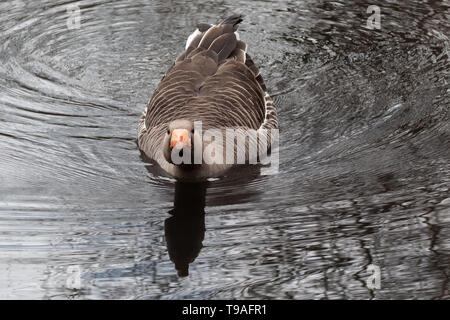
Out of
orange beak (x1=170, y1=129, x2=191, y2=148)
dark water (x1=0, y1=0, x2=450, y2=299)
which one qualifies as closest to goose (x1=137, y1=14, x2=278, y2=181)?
orange beak (x1=170, y1=129, x2=191, y2=148)

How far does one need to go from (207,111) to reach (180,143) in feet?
3.68

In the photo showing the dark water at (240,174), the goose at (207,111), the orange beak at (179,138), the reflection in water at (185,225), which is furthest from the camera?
the goose at (207,111)

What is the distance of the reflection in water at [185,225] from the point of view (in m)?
8.15

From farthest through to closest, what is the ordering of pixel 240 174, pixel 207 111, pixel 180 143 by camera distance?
pixel 207 111, pixel 240 174, pixel 180 143

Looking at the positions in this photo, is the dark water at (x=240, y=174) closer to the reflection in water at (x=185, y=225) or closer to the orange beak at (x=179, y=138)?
the reflection in water at (x=185, y=225)

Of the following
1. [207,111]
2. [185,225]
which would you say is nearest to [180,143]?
[185,225]

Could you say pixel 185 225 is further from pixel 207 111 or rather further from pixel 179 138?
pixel 207 111

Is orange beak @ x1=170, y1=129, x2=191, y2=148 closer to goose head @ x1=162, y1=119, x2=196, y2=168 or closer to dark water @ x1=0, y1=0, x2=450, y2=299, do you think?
goose head @ x1=162, y1=119, x2=196, y2=168

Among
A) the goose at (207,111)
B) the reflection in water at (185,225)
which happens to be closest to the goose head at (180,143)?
the goose at (207,111)

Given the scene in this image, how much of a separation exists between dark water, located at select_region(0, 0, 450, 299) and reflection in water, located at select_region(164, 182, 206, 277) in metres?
0.02

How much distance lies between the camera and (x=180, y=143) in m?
9.23

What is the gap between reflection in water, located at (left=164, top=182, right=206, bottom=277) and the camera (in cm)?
815

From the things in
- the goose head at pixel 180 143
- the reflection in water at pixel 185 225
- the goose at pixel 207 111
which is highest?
the goose at pixel 207 111
